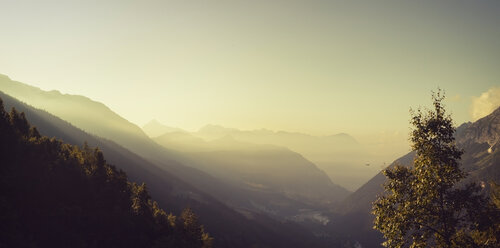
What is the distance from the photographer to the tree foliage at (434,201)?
25.2m

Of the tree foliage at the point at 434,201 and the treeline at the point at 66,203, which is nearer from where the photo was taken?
the tree foliage at the point at 434,201

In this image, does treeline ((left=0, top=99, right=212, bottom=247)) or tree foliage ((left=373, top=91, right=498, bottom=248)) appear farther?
treeline ((left=0, top=99, right=212, bottom=247))

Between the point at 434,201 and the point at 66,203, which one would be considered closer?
the point at 434,201

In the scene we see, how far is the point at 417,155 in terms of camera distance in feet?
90.5

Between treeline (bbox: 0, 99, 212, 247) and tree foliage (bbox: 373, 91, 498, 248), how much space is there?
64.9 m

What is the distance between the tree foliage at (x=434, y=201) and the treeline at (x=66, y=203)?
64.9 metres

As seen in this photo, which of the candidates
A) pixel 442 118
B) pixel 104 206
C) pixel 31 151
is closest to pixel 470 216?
pixel 442 118

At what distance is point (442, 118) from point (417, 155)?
3679 mm

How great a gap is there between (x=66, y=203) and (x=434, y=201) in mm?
86778

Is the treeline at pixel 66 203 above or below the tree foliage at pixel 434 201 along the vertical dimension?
below

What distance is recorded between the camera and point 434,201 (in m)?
26.0

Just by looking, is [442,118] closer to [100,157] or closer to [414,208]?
[414,208]

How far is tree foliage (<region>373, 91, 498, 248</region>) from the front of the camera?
2520 cm

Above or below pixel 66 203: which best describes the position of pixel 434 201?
above
